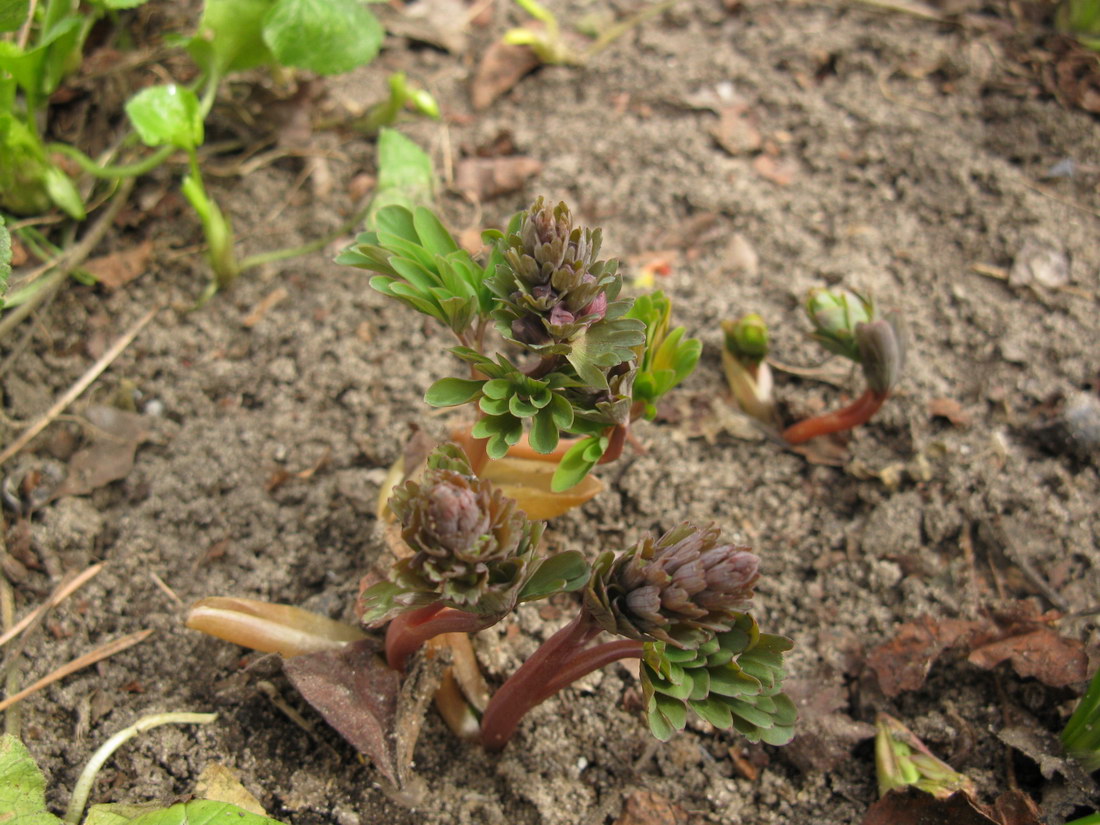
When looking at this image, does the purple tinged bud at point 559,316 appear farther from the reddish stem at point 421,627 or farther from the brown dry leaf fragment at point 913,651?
the brown dry leaf fragment at point 913,651

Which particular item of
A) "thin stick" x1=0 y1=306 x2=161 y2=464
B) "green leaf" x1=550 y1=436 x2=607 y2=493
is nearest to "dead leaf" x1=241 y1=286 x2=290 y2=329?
"thin stick" x1=0 y1=306 x2=161 y2=464

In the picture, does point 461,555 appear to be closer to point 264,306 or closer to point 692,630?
point 692,630

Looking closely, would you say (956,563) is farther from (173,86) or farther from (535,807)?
(173,86)

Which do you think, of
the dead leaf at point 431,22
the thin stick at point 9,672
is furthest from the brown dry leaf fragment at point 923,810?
the dead leaf at point 431,22

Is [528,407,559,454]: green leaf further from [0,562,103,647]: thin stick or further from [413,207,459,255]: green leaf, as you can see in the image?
[0,562,103,647]: thin stick

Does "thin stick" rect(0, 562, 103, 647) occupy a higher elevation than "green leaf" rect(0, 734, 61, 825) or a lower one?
lower

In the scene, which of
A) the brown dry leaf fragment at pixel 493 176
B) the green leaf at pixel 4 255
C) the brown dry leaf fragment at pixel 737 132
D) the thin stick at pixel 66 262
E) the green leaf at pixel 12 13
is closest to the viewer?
the green leaf at pixel 4 255

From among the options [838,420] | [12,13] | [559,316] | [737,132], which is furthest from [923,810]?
[12,13]
